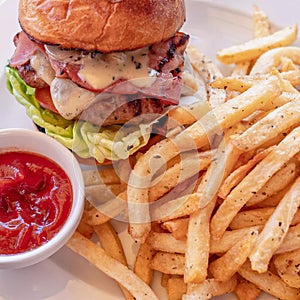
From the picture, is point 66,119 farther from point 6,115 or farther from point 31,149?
point 6,115

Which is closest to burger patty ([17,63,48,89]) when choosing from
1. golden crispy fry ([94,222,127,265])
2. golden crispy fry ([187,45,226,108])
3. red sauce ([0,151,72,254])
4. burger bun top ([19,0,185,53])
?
burger bun top ([19,0,185,53])

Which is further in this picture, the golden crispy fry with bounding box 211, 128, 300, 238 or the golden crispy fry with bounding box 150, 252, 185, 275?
the golden crispy fry with bounding box 150, 252, 185, 275

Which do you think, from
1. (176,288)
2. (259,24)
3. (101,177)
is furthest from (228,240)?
(259,24)

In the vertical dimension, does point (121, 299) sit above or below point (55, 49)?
below

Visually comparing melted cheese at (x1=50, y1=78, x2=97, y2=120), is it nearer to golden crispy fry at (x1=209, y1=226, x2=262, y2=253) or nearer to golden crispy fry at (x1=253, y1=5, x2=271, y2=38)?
golden crispy fry at (x1=209, y1=226, x2=262, y2=253)

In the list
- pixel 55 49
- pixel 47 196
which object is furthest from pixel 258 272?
pixel 55 49

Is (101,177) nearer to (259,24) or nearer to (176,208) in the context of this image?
(176,208)

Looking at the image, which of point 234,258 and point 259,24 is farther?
point 259,24
